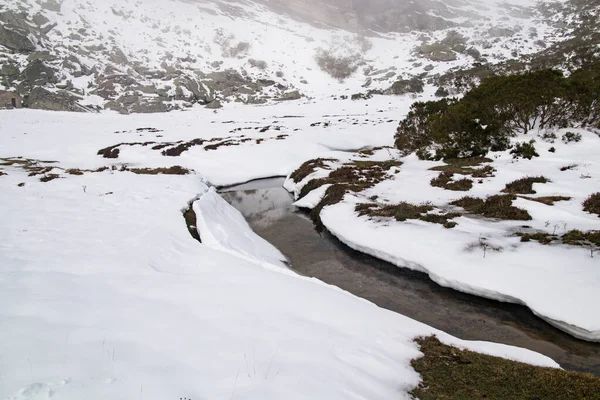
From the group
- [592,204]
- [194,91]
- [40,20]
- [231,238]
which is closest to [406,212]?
[592,204]

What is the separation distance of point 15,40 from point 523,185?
510ft

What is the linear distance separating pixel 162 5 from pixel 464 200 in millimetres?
220106

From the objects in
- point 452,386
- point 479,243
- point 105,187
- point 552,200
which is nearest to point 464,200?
point 552,200

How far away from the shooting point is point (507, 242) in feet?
32.9

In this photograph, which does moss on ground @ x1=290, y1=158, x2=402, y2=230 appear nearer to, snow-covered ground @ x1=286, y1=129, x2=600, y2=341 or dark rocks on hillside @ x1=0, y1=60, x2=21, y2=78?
snow-covered ground @ x1=286, y1=129, x2=600, y2=341

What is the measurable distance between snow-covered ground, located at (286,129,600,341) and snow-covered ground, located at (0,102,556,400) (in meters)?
2.47

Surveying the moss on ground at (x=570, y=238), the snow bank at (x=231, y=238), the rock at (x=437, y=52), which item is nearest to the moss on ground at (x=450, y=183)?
the moss on ground at (x=570, y=238)

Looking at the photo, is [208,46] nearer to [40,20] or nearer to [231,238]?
[40,20]

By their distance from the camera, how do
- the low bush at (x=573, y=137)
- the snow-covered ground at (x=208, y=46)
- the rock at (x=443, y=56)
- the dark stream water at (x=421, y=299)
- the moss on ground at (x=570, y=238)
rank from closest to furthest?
1. the dark stream water at (x=421, y=299)
2. the moss on ground at (x=570, y=238)
3. the low bush at (x=573, y=137)
4. the snow-covered ground at (x=208, y=46)
5. the rock at (x=443, y=56)

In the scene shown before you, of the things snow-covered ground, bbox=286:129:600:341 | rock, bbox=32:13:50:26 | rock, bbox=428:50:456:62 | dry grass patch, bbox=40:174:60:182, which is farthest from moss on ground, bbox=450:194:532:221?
rock, bbox=32:13:50:26

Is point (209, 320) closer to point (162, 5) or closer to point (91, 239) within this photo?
point (91, 239)

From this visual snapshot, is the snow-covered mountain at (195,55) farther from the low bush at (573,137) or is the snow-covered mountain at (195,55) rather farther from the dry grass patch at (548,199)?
the dry grass patch at (548,199)

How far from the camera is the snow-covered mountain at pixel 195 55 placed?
104m

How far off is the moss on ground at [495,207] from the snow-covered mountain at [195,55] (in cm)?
9454
